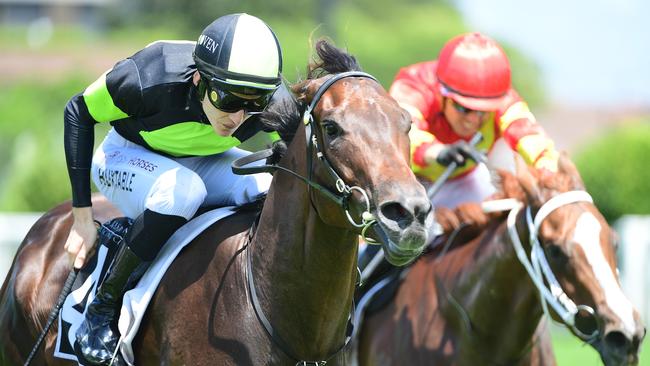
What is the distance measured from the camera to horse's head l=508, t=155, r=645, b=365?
212 inches

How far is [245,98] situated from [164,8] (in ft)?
197

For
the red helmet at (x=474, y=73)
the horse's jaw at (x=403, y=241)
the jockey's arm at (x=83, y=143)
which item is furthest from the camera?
the red helmet at (x=474, y=73)

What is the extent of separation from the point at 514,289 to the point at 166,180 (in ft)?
6.91

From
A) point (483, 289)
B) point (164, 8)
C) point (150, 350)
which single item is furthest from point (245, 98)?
point (164, 8)

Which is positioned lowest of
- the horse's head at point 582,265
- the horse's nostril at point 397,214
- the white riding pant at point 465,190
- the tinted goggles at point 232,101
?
the white riding pant at point 465,190

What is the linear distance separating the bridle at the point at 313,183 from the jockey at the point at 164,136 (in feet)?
0.77

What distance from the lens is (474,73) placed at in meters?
6.71

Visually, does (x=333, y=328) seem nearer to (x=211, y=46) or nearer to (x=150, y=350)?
(x=150, y=350)

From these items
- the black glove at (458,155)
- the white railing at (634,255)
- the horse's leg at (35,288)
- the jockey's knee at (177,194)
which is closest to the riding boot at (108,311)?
the jockey's knee at (177,194)

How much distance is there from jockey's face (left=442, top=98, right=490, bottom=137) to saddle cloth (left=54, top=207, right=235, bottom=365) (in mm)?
2084

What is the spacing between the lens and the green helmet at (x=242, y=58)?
4625mm

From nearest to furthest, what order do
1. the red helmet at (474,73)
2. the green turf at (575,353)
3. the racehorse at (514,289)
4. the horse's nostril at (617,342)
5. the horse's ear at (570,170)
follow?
1. the horse's nostril at (617,342)
2. the racehorse at (514,289)
3. the horse's ear at (570,170)
4. the red helmet at (474,73)
5. the green turf at (575,353)

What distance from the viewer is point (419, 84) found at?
272 inches

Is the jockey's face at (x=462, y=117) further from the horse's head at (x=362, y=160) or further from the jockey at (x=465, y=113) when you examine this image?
the horse's head at (x=362, y=160)
